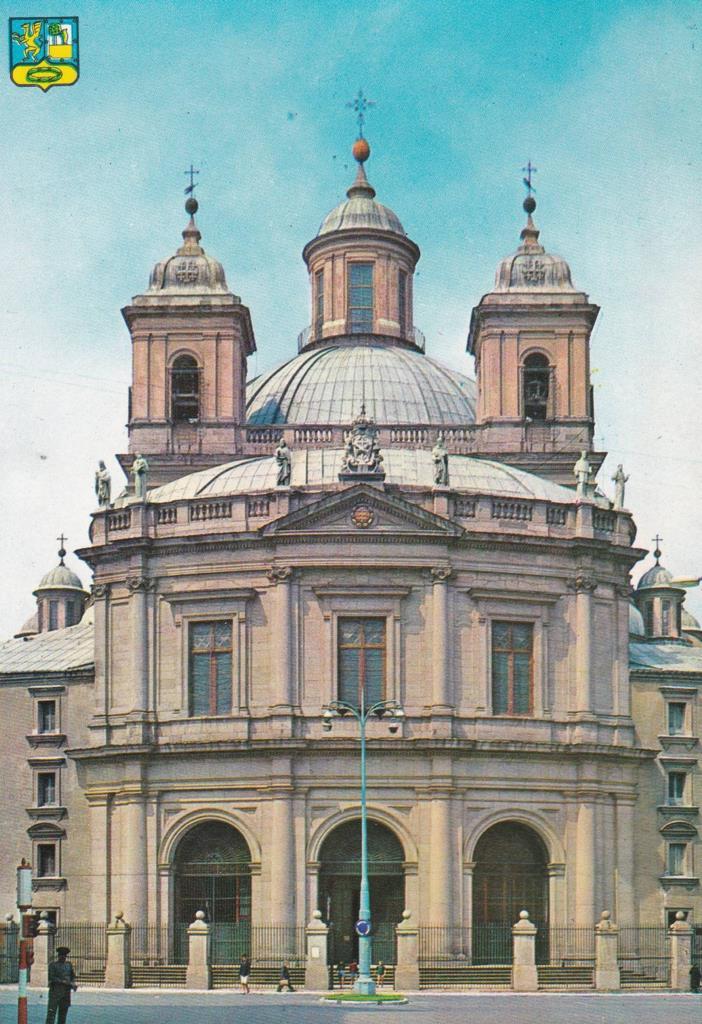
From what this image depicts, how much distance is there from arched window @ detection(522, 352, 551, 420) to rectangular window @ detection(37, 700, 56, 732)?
2257 cm

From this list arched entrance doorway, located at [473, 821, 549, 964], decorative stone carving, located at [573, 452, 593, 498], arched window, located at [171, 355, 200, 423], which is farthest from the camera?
arched window, located at [171, 355, 200, 423]

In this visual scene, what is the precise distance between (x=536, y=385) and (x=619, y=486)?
33.8ft

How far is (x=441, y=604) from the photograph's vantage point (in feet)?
229

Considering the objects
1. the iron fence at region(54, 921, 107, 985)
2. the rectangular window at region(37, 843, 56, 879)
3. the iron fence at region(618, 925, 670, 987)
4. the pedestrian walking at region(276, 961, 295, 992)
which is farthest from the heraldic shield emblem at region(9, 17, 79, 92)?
the rectangular window at region(37, 843, 56, 879)

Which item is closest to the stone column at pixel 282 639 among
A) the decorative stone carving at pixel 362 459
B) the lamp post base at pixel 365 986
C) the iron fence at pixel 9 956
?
the decorative stone carving at pixel 362 459

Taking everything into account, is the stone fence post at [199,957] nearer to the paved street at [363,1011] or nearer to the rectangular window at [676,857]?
the paved street at [363,1011]

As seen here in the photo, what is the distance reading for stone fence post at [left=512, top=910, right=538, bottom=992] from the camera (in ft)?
208

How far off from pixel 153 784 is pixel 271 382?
2427cm

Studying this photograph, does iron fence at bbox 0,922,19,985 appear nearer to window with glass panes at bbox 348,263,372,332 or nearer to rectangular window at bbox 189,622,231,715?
rectangular window at bbox 189,622,231,715

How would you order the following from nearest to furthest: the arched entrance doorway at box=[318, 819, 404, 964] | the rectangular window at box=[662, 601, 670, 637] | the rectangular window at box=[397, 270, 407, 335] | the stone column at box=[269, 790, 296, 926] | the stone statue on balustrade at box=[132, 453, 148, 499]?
the stone column at box=[269, 790, 296, 926] < the arched entrance doorway at box=[318, 819, 404, 964] < the stone statue on balustrade at box=[132, 453, 148, 499] < the rectangular window at box=[662, 601, 670, 637] < the rectangular window at box=[397, 270, 407, 335]

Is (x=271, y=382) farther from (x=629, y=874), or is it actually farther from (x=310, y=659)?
(x=629, y=874)

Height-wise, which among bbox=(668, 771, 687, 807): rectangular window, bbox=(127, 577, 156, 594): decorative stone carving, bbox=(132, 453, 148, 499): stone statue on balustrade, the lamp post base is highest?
bbox=(132, 453, 148, 499): stone statue on balustrade

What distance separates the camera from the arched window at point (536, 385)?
276ft

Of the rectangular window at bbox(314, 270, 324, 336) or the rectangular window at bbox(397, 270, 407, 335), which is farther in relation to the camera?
the rectangular window at bbox(314, 270, 324, 336)
